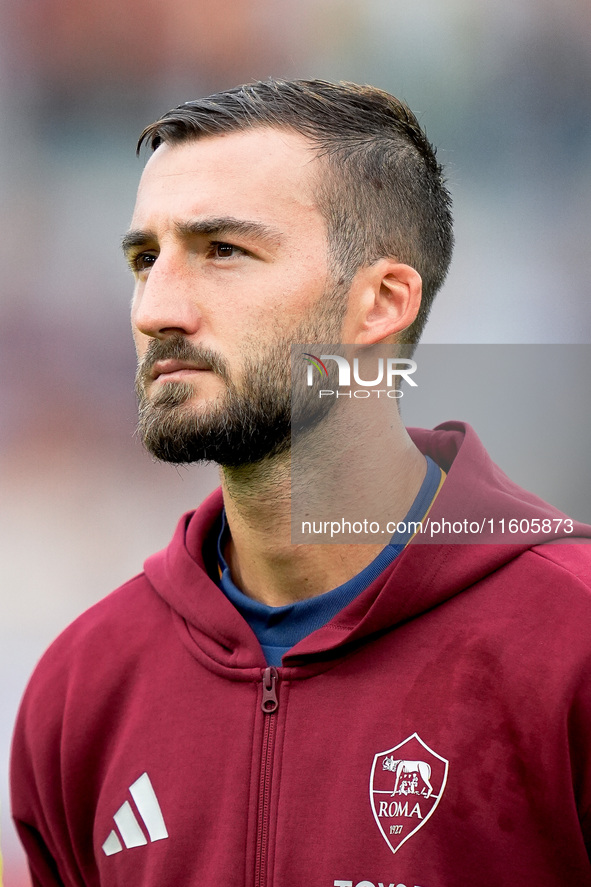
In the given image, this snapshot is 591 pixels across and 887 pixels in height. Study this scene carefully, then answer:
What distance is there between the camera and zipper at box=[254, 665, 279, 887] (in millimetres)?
1010

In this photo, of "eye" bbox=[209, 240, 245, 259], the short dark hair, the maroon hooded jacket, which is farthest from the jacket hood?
"eye" bbox=[209, 240, 245, 259]

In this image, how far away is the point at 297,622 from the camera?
114cm

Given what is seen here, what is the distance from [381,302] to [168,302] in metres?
0.27

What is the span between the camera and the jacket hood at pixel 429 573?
1.04 meters

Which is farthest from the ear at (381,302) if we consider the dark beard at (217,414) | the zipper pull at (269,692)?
the zipper pull at (269,692)

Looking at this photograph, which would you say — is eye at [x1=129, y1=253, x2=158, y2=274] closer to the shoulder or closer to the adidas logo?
the shoulder

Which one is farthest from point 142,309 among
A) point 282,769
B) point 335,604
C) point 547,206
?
point 547,206

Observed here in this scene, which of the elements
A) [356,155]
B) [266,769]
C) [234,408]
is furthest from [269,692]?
[356,155]

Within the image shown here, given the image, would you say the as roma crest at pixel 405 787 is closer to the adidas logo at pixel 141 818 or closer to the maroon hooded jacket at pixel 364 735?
the maroon hooded jacket at pixel 364 735

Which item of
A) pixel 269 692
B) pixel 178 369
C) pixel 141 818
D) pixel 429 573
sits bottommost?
pixel 141 818

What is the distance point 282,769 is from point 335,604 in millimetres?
196

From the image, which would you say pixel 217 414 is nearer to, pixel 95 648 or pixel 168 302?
pixel 168 302

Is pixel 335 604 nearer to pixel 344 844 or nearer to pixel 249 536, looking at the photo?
pixel 249 536

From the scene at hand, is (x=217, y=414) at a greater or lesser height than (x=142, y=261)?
lesser
